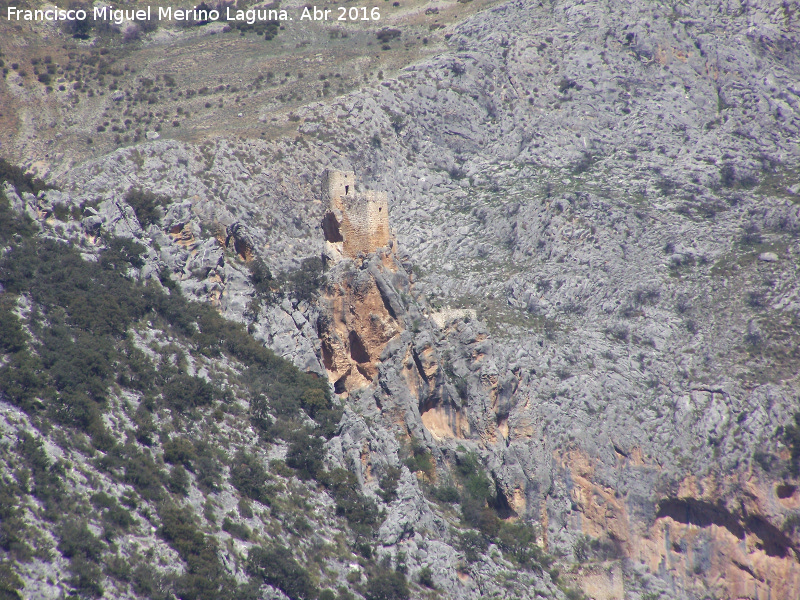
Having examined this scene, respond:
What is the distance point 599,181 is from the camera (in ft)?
207

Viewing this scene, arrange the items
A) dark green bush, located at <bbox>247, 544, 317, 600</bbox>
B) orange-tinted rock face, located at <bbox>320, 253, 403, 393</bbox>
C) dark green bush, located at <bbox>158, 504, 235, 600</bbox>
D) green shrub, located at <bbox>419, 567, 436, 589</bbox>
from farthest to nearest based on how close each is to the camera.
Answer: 1. orange-tinted rock face, located at <bbox>320, 253, 403, 393</bbox>
2. green shrub, located at <bbox>419, 567, 436, 589</bbox>
3. dark green bush, located at <bbox>247, 544, 317, 600</bbox>
4. dark green bush, located at <bbox>158, 504, 235, 600</bbox>

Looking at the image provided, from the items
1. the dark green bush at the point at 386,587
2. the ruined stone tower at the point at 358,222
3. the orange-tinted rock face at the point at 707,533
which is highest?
the ruined stone tower at the point at 358,222

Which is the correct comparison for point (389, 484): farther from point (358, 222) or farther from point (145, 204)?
point (145, 204)

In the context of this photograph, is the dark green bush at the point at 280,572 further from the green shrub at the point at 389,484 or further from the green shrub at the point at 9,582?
the green shrub at the point at 9,582

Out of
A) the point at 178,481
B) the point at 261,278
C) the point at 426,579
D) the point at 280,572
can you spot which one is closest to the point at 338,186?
the point at 261,278

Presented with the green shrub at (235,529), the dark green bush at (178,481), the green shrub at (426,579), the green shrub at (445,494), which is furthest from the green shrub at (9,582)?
the green shrub at (445,494)

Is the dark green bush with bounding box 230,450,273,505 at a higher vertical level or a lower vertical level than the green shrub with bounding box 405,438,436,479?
higher

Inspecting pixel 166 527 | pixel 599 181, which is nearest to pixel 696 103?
pixel 599 181

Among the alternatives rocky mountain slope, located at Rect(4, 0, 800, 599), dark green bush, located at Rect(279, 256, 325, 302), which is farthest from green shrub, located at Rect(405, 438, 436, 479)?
dark green bush, located at Rect(279, 256, 325, 302)

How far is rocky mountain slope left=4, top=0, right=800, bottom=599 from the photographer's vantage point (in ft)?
154

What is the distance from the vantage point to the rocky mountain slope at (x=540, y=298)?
46.8 meters

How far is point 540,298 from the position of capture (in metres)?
56.5

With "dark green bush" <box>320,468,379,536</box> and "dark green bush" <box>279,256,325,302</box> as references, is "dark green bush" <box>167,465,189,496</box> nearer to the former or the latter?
"dark green bush" <box>320,468,379,536</box>

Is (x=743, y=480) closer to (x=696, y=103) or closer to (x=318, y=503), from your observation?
(x=318, y=503)
